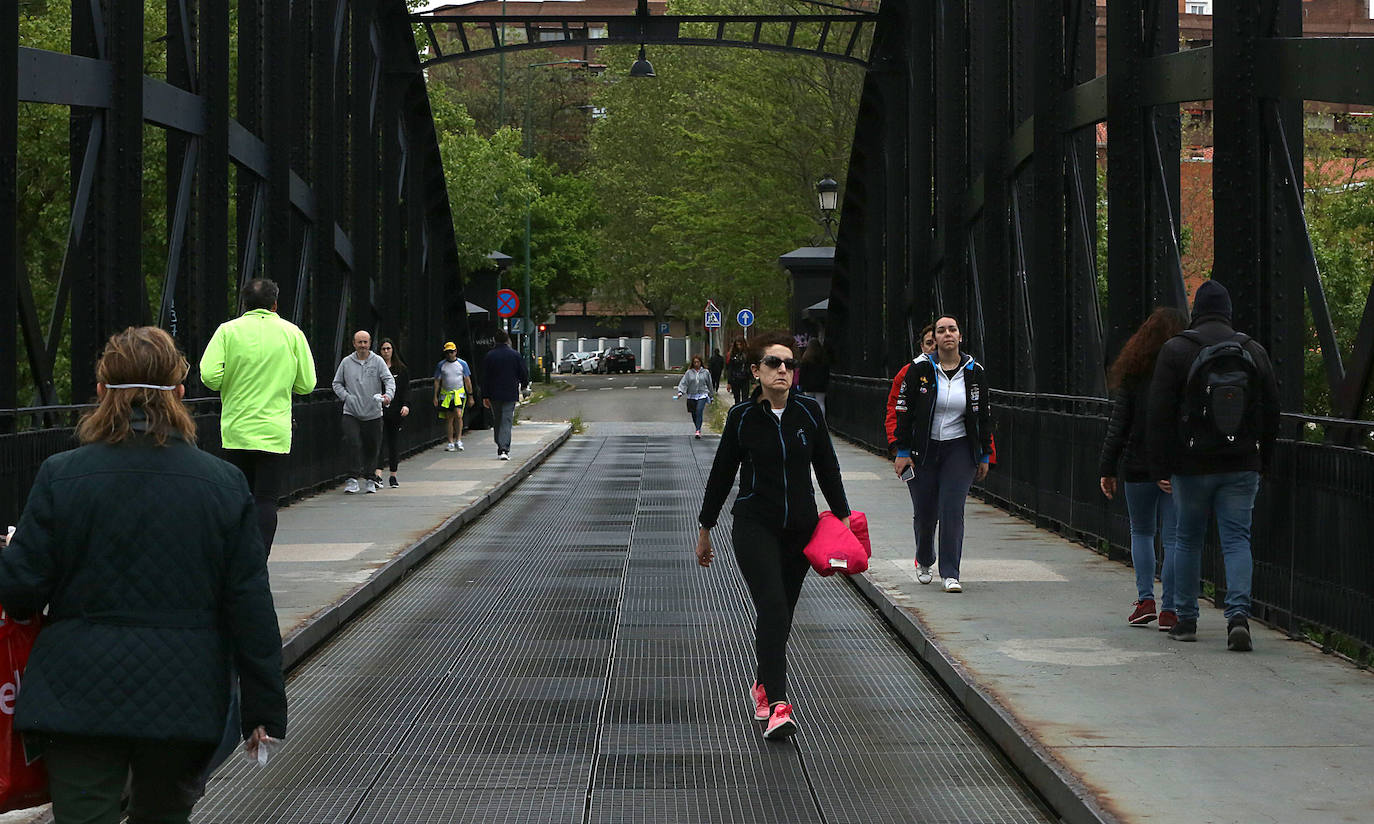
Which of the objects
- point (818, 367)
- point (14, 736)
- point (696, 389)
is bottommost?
point (696, 389)

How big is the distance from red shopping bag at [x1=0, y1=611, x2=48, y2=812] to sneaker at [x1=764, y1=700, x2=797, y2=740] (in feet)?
11.6

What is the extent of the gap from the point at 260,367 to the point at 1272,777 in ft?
20.7

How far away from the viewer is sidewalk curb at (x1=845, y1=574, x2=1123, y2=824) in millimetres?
5840

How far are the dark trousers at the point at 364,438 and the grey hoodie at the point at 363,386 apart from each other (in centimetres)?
9

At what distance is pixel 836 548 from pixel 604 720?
125cm

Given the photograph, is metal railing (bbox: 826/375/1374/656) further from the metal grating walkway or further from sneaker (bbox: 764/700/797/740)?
sneaker (bbox: 764/700/797/740)

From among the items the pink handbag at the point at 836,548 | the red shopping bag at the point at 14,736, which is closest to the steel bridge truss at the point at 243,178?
the pink handbag at the point at 836,548

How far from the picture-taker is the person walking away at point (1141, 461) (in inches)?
374

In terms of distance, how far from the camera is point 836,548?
294 inches

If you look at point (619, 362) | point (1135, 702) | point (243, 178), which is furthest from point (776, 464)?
point (619, 362)

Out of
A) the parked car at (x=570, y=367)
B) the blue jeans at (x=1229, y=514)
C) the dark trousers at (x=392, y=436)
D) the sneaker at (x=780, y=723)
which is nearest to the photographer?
the sneaker at (x=780, y=723)

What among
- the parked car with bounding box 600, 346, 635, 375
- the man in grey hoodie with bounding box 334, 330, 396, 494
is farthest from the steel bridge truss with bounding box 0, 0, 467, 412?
the parked car with bounding box 600, 346, 635, 375

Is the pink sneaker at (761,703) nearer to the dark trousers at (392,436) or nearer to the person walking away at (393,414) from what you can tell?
the person walking away at (393,414)

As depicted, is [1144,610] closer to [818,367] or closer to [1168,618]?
[1168,618]
